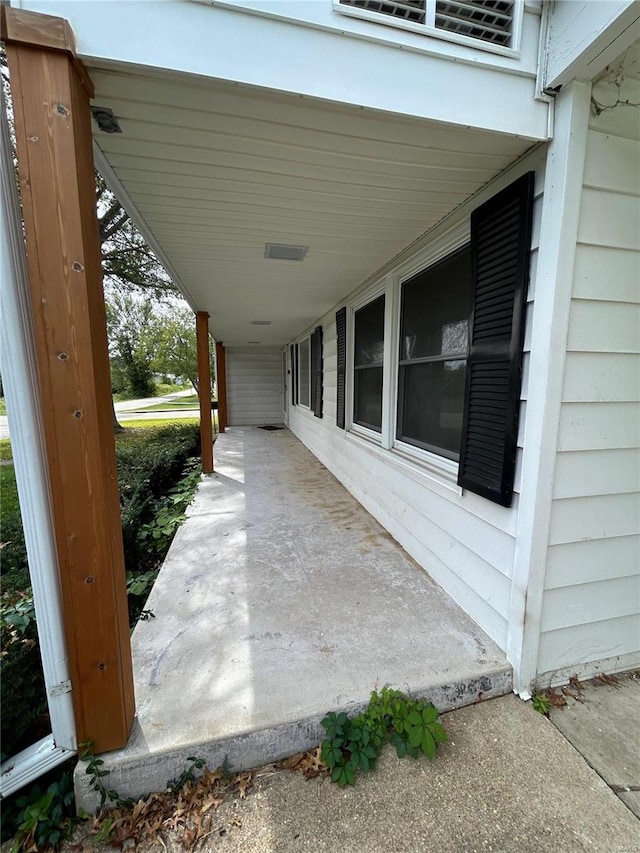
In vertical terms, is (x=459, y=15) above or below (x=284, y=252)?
above

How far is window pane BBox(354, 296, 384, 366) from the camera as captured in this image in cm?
327

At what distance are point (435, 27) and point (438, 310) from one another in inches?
52.5

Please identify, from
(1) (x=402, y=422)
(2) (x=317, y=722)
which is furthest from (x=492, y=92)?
(2) (x=317, y=722)

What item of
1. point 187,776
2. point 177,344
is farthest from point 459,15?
point 177,344

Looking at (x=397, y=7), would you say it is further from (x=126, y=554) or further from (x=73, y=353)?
(x=126, y=554)

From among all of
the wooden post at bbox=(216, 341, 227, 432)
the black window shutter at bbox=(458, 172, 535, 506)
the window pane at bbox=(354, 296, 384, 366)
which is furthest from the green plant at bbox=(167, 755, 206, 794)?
the wooden post at bbox=(216, 341, 227, 432)

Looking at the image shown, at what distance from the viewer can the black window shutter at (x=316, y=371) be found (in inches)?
207

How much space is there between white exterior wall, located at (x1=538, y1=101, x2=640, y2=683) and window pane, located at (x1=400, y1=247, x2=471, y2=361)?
59cm

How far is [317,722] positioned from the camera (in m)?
1.34

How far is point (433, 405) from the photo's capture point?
2432mm

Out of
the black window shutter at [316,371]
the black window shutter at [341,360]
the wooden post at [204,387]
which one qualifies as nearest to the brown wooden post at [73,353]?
the black window shutter at [341,360]

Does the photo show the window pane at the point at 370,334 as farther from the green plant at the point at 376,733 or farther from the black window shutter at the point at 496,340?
the green plant at the point at 376,733

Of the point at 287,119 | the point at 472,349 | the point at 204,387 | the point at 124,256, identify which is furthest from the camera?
the point at 124,256

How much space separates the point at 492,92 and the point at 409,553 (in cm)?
252
